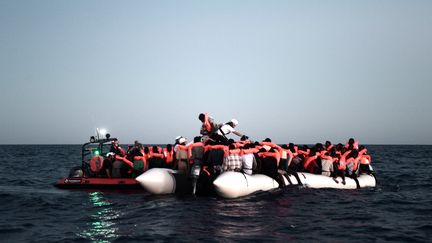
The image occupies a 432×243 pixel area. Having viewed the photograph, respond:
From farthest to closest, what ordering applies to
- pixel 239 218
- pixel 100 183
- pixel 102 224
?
pixel 100 183 < pixel 239 218 < pixel 102 224

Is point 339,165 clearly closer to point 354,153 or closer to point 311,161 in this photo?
point 311,161

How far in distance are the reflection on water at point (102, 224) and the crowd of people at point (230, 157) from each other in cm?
291

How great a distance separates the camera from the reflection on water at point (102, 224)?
9.80 metres

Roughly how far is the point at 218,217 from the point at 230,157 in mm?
3507

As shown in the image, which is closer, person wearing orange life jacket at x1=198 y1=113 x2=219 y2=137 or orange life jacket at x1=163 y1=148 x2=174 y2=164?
person wearing orange life jacket at x1=198 y1=113 x2=219 y2=137

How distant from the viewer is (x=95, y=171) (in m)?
18.6

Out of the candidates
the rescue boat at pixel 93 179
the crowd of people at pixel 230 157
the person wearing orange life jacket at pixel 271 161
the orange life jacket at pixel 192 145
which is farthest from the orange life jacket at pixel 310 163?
the rescue boat at pixel 93 179

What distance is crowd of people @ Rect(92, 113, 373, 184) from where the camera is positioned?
1509cm

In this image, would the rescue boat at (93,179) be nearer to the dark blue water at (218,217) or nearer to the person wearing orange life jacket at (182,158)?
the dark blue water at (218,217)

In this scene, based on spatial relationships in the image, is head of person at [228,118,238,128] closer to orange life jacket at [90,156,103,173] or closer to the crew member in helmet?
the crew member in helmet

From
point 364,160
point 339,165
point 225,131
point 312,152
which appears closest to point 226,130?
point 225,131

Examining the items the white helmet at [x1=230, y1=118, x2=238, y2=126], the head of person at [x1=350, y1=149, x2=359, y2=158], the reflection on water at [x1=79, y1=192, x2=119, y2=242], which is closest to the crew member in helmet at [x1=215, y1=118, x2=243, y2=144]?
the white helmet at [x1=230, y1=118, x2=238, y2=126]

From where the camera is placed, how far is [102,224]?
11.2 metres

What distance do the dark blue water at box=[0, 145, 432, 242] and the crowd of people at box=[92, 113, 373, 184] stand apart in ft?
3.57
